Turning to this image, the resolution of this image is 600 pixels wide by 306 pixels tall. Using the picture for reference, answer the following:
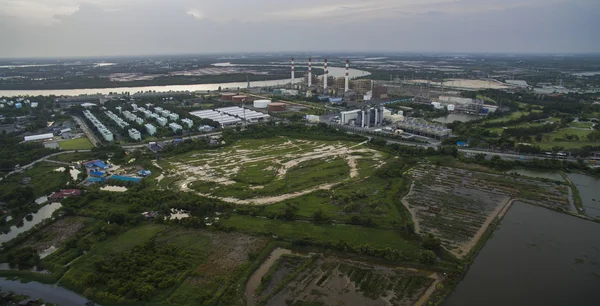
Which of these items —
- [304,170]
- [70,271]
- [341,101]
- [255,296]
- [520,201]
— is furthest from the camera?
[341,101]

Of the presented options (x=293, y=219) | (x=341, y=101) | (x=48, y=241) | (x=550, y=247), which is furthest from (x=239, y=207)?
(x=341, y=101)

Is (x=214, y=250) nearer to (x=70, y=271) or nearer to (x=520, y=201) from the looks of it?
(x=70, y=271)

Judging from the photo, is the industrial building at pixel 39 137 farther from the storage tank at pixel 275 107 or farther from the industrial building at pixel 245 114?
the storage tank at pixel 275 107

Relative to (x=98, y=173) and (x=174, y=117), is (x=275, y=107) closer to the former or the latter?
(x=174, y=117)

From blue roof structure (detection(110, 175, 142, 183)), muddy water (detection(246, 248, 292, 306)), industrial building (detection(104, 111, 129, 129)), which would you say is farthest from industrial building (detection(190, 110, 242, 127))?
muddy water (detection(246, 248, 292, 306))

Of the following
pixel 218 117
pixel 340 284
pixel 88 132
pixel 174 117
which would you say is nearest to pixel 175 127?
pixel 174 117
